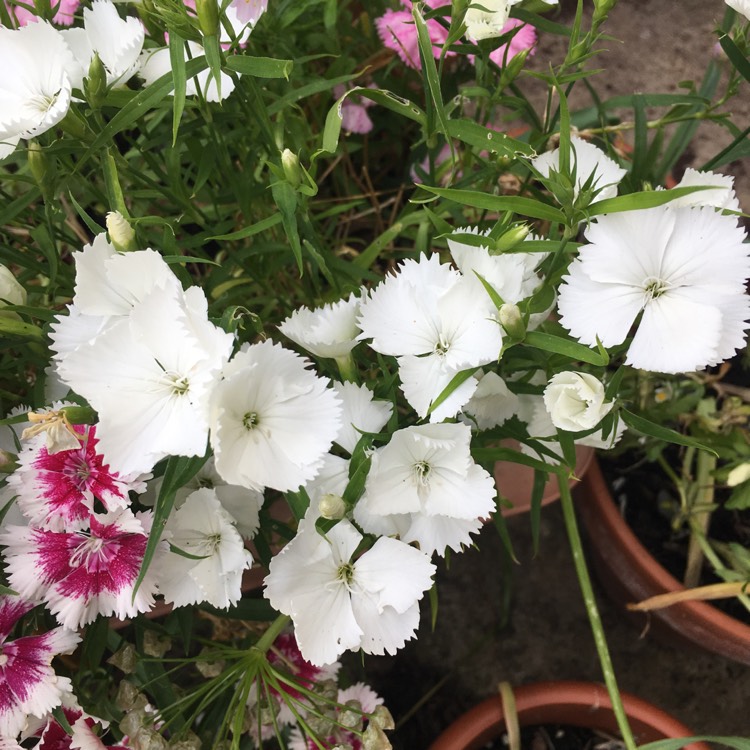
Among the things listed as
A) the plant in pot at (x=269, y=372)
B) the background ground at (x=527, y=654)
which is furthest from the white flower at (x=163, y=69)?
the background ground at (x=527, y=654)

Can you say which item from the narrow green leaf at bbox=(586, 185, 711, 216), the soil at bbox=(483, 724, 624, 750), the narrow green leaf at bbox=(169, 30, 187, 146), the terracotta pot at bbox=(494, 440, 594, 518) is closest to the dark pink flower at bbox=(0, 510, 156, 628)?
the narrow green leaf at bbox=(169, 30, 187, 146)

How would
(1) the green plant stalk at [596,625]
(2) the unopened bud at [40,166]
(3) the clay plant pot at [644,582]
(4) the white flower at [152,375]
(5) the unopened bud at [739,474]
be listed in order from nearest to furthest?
(4) the white flower at [152,375]
(2) the unopened bud at [40,166]
(1) the green plant stalk at [596,625]
(5) the unopened bud at [739,474]
(3) the clay plant pot at [644,582]

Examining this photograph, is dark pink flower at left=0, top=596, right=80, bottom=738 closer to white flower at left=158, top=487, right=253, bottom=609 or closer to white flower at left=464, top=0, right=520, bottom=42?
white flower at left=158, top=487, right=253, bottom=609

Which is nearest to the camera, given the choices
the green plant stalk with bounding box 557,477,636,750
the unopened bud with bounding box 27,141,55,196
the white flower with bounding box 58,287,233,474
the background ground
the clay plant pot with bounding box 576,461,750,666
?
the white flower with bounding box 58,287,233,474

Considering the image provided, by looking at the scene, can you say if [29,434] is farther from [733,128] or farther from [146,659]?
[733,128]

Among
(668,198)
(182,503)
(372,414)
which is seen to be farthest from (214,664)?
(668,198)

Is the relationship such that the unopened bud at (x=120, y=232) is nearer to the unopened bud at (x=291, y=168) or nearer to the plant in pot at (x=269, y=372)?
the plant in pot at (x=269, y=372)

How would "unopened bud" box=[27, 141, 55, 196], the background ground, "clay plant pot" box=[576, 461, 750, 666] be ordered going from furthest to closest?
the background ground → "clay plant pot" box=[576, 461, 750, 666] → "unopened bud" box=[27, 141, 55, 196]
